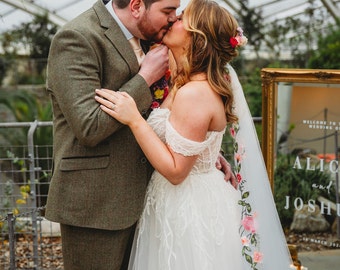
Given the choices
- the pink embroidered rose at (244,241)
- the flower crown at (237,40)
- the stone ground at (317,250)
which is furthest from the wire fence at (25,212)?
the flower crown at (237,40)

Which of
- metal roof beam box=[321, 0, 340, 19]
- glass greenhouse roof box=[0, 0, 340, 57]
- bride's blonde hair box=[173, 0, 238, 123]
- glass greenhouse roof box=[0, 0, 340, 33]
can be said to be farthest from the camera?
glass greenhouse roof box=[0, 0, 340, 33]

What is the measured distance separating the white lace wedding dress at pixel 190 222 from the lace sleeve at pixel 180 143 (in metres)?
0.08

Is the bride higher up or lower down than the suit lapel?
lower down

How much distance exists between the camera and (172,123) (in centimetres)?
251

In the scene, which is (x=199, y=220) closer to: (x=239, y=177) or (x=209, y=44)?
(x=239, y=177)

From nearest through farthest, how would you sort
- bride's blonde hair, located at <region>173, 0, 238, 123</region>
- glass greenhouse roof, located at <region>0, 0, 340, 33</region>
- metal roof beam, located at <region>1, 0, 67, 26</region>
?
bride's blonde hair, located at <region>173, 0, 238, 123</region>, glass greenhouse roof, located at <region>0, 0, 340, 33</region>, metal roof beam, located at <region>1, 0, 67, 26</region>

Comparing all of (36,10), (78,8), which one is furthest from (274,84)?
(78,8)

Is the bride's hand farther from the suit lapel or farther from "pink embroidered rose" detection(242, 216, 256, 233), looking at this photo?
"pink embroidered rose" detection(242, 216, 256, 233)

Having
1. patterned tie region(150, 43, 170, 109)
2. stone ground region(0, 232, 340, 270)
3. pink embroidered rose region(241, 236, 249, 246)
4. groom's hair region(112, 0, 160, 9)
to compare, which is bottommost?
stone ground region(0, 232, 340, 270)

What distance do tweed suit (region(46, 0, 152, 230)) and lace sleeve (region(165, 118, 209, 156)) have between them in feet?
0.51

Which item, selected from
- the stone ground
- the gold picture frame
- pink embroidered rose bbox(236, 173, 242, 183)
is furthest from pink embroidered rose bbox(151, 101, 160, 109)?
the stone ground

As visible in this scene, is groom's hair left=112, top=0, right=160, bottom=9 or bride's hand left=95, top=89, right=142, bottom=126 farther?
groom's hair left=112, top=0, right=160, bottom=9

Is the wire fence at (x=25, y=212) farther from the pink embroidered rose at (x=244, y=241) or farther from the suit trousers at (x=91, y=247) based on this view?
the pink embroidered rose at (x=244, y=241)

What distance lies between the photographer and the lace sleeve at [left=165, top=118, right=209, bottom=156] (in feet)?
→ 8.11
